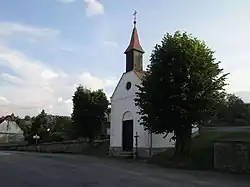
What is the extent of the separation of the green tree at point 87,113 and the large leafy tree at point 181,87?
20.8m

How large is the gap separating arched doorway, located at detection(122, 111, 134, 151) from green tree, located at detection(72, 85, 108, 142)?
8535mm

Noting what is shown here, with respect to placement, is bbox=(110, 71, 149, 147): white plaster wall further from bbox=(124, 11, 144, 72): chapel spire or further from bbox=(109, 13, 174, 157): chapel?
bbox=(124, 11, 144, 72): chapel spire

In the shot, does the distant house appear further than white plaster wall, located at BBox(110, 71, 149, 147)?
Yes

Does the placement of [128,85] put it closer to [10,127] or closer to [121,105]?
[121,105]

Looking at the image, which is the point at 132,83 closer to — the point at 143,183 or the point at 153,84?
the point at 153,84

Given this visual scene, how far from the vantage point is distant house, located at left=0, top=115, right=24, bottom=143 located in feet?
297

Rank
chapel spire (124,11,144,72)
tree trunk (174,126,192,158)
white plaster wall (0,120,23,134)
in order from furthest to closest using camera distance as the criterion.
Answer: white plaster wall (0,120,23,134), chapel spire (124,11,144,72), tree trunk (174,126,192,158)

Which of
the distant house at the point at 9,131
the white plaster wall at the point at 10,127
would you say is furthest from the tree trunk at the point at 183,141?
the white plaster wall at the point at 10,127

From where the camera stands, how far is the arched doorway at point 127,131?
36438 millimetres

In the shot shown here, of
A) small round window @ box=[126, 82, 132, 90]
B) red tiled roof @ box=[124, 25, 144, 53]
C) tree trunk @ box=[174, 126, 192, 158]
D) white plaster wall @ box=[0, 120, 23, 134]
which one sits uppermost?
red tiled roof @ box=[124, 25, 144, 53]

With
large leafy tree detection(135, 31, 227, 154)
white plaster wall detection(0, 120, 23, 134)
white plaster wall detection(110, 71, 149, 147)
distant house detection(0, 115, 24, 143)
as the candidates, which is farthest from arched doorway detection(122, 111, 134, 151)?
white plaster wall detection(0, 120, 23, 134)

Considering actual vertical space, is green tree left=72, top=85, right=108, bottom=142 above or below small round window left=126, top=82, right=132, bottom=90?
below

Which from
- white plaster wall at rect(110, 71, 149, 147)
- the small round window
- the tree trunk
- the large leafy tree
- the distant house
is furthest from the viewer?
the distant house

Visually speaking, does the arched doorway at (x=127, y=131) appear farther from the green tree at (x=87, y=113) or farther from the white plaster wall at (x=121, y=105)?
the green tree at (x=87, y=113)
